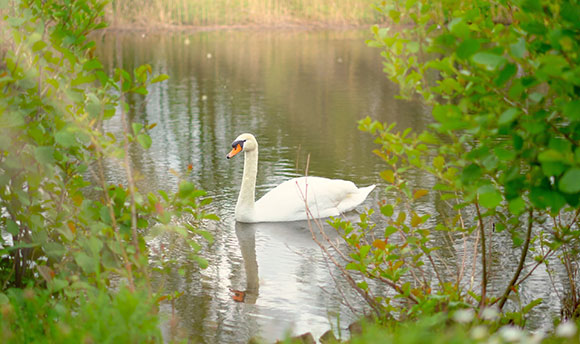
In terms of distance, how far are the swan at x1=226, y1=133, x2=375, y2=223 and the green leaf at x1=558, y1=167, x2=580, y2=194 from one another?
4.66m

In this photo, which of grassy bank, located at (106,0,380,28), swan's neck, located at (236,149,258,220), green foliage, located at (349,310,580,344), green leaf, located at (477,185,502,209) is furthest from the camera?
grassy bank, located at (106,0,380,28)

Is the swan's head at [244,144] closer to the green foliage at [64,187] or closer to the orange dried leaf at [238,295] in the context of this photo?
the orange dried leaf at [238,295]

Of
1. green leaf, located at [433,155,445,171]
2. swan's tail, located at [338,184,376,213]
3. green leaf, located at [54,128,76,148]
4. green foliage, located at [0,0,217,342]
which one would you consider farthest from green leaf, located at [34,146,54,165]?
swan's tail, located at [338,184,376,213]

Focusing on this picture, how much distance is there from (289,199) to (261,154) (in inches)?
115

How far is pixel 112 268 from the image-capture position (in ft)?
11.6

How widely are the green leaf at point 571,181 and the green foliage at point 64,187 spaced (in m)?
1.63

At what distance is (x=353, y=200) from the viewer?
7.64 meters

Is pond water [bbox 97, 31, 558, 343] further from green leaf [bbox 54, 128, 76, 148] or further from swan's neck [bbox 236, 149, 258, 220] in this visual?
green leaf [bbox 54, 128, 76, 148]

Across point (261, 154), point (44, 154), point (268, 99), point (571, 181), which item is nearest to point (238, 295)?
point (44, 154)

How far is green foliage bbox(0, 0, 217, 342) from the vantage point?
3.49 m

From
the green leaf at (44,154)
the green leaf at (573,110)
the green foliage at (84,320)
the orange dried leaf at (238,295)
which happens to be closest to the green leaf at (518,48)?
the green leaf at (573,110)

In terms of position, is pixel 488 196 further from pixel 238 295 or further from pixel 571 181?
pixel 238 295

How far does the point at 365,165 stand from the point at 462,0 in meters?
6.03

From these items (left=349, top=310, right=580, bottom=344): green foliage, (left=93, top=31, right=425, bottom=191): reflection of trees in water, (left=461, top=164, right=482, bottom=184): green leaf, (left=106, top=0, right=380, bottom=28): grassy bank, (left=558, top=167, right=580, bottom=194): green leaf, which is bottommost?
(left=93, top=31, right=425, bottom=191): reflection of trees in water
